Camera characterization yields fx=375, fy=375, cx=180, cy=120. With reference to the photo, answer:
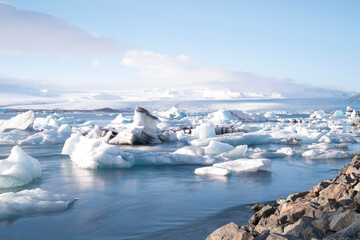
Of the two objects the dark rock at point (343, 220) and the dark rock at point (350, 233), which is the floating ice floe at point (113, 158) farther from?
the dark rock at point (350, 233)

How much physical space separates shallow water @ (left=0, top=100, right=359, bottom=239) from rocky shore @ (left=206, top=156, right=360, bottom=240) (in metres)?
0.50

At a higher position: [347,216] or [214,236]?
[347,216]

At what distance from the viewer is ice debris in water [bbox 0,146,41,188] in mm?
4871

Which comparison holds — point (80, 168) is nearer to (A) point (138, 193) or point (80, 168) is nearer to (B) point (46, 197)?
(A) point (138, 193)

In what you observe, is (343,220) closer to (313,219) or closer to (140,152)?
(313,219)

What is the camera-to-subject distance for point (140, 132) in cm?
1062

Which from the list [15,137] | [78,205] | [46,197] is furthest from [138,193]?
[15,137]

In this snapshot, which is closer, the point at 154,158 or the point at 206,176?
the point at 206,176

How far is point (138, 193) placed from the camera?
489 centimetres

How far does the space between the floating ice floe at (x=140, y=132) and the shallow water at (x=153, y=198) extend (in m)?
3.16

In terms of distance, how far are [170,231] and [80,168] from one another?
149 inches

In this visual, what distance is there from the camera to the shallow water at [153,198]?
3.36 metres

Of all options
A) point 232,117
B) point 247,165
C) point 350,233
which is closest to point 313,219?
point 350,233

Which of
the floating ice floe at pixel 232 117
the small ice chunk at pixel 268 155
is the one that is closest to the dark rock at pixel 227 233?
the small ice chunk at pixel 268 155
